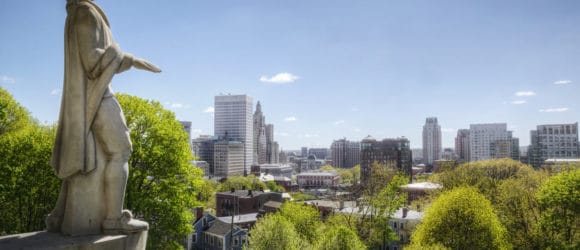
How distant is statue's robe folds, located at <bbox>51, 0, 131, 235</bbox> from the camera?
5.60 meters

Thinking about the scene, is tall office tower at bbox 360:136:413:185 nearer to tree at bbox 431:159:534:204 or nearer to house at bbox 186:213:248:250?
tree at bbox 431:159:534:204

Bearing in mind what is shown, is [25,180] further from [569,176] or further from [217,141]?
[217,141]

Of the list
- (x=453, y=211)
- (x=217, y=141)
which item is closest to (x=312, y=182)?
(x=217, y=141)

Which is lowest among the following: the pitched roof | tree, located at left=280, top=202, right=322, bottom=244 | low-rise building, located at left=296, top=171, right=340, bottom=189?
low-rise building, located at left=296, top=171, right=340, bottom=189

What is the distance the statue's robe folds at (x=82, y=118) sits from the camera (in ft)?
18.4

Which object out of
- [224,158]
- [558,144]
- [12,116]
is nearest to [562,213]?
[12,116]

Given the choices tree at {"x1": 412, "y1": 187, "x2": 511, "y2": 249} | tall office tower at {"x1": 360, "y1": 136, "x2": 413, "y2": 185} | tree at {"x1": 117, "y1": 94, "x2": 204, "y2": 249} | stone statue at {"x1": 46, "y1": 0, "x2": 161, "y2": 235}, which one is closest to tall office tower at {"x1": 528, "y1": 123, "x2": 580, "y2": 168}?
tall office tower at {"x1": 360, "y1": 136, "x2": 413, "y2": 185}

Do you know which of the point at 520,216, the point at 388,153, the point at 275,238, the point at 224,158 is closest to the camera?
the point at 275,238

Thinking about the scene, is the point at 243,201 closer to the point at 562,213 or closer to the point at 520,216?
the point at 520,216

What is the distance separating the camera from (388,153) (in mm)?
129750

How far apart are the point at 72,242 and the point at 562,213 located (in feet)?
112

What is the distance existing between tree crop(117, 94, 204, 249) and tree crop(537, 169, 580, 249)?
26.1 m

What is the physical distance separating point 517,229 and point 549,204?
3.52 meters

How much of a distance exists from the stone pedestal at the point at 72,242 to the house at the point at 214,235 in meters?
42.0
